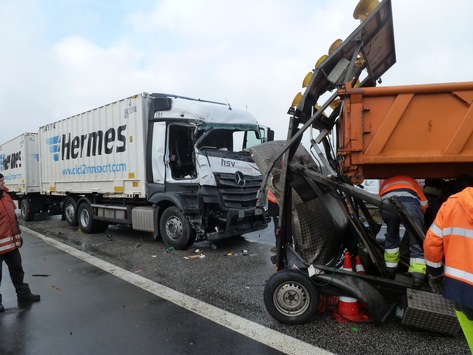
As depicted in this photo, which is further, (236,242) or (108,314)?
(236,242)

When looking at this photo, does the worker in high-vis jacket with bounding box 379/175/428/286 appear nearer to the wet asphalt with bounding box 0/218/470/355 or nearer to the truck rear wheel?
the wet asphalt with bounding box 0/218/470/355

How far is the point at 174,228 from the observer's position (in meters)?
7.23

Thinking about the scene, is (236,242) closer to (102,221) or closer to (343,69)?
(102,221)

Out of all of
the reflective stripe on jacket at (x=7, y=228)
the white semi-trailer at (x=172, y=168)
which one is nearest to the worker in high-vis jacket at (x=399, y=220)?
the white semi-trailer at (x=172, y=168)

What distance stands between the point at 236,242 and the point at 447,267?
20.1 ft

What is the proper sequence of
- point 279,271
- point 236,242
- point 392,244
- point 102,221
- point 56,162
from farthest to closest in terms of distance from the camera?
point 56,162 < point 102,221 < point 236,242 < point 279,271 < point 392,244

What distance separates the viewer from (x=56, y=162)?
11.0m

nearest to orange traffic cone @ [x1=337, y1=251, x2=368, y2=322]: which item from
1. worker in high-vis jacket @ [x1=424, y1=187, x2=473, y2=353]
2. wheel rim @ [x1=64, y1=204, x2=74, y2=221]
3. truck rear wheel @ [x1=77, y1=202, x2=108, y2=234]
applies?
worker in high-vis jacket @ [x1=424, y1=187, x2=473, y2=353]

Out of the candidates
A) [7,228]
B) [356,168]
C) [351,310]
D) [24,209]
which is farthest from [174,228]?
Result: [24,209]

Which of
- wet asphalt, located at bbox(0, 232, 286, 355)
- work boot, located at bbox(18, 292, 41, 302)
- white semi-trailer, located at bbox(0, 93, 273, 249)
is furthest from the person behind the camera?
white semi-trailer, located at bbox(0, 93, 273, 249)

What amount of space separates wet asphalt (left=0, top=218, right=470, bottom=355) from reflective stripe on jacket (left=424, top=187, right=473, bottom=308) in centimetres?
134

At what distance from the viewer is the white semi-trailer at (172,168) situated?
22.6 ft

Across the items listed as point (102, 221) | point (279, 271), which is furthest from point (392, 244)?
point (102, 221)

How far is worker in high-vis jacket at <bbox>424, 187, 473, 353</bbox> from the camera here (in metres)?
1.88
